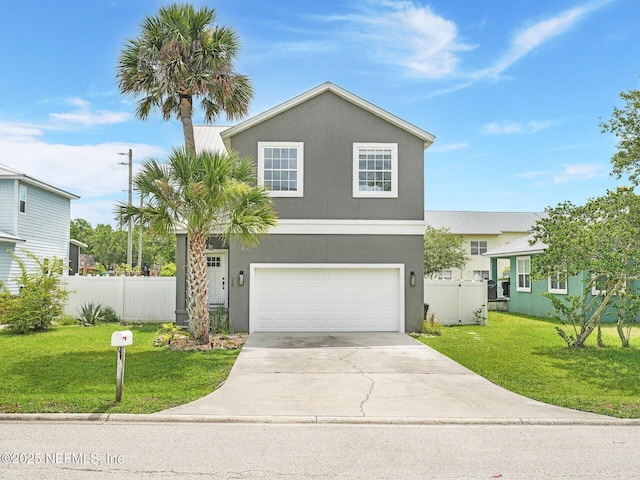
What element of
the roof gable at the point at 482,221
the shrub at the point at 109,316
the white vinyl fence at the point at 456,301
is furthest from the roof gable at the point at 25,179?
the roof gable at the point at 482,221

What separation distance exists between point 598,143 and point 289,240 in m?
13.8

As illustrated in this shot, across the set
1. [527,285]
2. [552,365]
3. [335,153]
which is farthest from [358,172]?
[527,285]

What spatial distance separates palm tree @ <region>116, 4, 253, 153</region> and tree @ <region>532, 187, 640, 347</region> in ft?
33.5

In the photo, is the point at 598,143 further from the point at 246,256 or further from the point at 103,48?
the point at 103,48

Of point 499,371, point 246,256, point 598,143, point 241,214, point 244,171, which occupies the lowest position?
point 499,371

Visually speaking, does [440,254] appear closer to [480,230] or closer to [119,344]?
[480,230]

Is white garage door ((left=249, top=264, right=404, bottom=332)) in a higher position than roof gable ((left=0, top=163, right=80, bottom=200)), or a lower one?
lower

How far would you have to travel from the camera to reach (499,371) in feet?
35.2

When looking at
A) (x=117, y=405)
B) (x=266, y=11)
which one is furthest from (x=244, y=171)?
(x=117, y=405)

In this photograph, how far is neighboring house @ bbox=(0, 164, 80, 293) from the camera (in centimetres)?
2120

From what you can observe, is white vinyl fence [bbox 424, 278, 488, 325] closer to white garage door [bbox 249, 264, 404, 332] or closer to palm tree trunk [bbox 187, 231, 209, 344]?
white garage door [bbox 249, 264, 404, 332]

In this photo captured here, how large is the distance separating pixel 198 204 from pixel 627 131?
1622 cm

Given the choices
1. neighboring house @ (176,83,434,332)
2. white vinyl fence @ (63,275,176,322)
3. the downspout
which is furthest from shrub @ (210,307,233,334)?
the downspout

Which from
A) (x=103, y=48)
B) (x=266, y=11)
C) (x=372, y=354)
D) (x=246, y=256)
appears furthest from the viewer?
A: (x=103, y=48)
